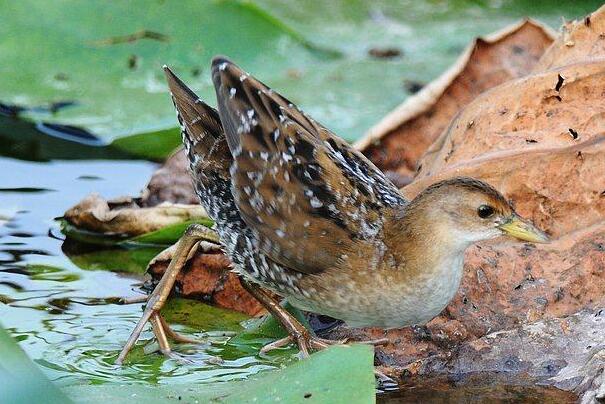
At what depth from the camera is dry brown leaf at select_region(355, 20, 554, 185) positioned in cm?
604

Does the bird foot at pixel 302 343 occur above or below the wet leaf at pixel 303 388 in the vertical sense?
above

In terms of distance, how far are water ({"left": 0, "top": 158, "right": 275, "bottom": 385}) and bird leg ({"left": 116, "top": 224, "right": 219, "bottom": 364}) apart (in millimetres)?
58

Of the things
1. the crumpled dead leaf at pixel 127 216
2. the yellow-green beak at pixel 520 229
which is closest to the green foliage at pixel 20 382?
the yellow-green beak at pixel 520 229

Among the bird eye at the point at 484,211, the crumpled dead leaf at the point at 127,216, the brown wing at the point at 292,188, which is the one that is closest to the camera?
the bird eye at the point at 484,211

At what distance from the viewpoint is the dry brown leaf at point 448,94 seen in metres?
6.04

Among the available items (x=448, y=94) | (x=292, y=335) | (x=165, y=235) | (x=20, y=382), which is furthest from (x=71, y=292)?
(x=448, y=94)

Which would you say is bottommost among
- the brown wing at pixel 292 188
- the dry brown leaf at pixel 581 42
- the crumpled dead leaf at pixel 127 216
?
the brown wing at pixel 292 188

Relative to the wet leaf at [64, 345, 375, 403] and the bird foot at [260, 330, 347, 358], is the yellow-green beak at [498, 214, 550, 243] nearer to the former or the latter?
the bird foot at [260, 330, 347, 358]

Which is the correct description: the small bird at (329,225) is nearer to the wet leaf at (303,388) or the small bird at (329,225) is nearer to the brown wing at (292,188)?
the brown wing at (292,188)

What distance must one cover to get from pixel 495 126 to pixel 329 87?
1.86 meters

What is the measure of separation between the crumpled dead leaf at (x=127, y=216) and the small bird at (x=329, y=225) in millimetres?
858

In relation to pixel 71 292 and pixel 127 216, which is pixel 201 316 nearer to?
pixel 71 292

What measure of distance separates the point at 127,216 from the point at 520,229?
189cm

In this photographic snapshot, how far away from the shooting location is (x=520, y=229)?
4.26 metres
